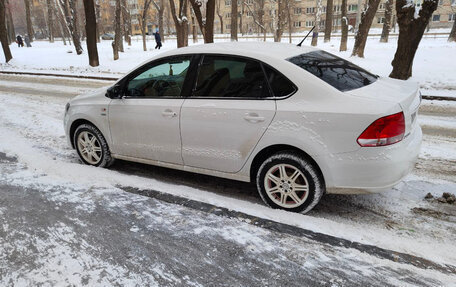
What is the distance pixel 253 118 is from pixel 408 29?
9.21 metres

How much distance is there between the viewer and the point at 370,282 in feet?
8.61

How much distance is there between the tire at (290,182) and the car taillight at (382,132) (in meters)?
0.54

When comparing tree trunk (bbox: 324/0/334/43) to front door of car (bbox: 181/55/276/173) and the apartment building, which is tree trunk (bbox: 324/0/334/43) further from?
front door of car (bbox: 181/55/276/173)

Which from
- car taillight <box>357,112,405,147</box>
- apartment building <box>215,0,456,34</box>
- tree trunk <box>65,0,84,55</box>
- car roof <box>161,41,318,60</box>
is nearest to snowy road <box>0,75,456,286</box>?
car taillight <box>357,112,405,147</box>

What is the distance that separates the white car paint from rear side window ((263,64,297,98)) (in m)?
0.06

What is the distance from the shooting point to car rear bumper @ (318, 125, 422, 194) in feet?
10.2

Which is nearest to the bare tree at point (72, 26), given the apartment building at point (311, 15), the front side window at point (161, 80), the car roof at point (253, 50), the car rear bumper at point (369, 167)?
the front side window at point (161, 80)

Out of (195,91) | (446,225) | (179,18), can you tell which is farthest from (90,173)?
(179,18)

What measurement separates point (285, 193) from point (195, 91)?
1.49 metres

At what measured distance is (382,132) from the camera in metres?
3.06

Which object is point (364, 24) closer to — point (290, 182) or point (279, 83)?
point (279, 83)

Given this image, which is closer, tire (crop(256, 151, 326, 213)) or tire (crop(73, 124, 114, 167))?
tire (crop(256, 151, 326, 213))

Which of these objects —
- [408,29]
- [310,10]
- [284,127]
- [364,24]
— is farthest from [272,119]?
[310,10]

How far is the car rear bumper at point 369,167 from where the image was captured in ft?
10.2
